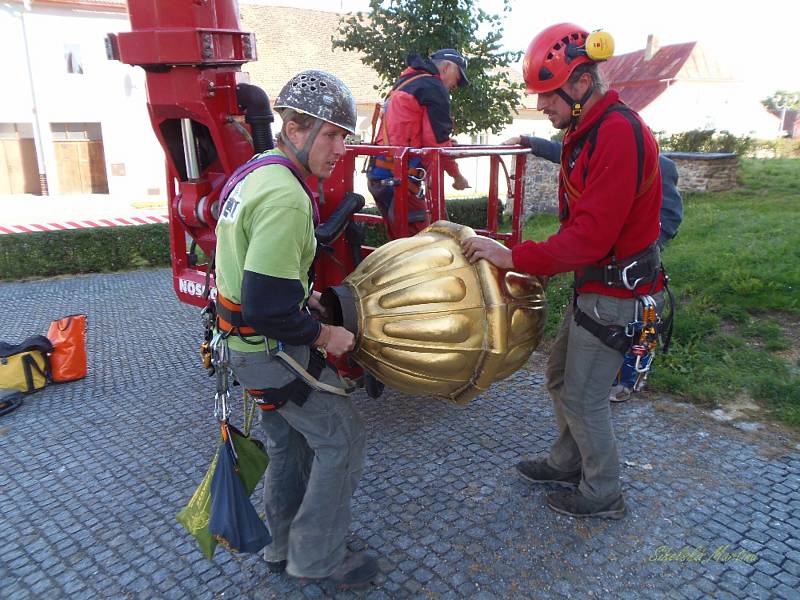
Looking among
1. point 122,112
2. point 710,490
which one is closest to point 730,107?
point 122,112

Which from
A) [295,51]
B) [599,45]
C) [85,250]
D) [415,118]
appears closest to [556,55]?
[599,45]

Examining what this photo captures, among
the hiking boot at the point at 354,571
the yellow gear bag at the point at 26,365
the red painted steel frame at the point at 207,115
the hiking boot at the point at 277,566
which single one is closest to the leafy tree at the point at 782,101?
the red painted steel frame at the point at 207,115

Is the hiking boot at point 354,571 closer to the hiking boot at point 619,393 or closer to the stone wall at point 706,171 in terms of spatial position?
the hiking boot at point 619,393

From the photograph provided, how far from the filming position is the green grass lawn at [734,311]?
4.66 m

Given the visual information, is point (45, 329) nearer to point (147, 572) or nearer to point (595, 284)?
point (147, 572)

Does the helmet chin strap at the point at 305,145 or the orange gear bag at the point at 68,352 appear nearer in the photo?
the helmet chin strap at the point at 305,145

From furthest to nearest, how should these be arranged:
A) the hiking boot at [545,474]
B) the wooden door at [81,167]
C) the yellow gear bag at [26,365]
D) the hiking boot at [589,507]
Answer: the wooden door at [81,167], the yellow gear bag at [26,365], the hiking boot at [545,474], the hiking boot at [589,507]

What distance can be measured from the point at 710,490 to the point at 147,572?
304 centimetres

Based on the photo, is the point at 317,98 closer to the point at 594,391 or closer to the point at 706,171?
the point at 594,391

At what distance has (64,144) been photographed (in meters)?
22.4

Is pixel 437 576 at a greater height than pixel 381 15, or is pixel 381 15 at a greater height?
pixel 381 15

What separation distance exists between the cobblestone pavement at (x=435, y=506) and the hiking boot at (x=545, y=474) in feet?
0.28

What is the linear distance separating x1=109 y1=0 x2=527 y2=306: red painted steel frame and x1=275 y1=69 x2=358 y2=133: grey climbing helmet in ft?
5.03

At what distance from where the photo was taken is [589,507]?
3.21m
